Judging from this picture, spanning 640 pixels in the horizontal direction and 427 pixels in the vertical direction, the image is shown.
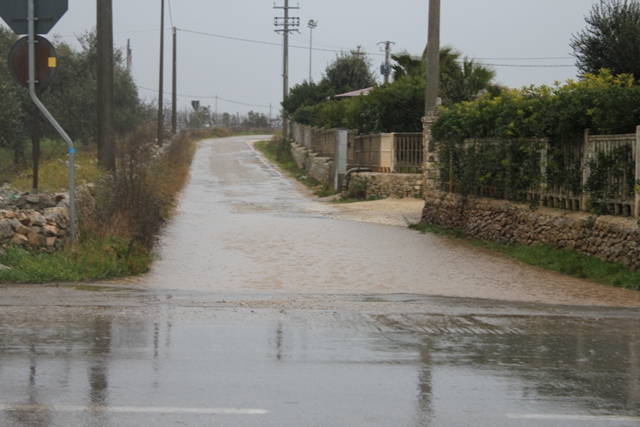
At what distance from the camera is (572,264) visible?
13945mm

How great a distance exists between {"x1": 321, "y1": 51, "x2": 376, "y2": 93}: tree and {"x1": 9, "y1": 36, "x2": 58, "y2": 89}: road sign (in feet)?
167

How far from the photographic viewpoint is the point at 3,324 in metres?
8.42

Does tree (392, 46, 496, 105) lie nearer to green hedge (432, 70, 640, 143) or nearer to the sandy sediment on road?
the sandy sediment on road

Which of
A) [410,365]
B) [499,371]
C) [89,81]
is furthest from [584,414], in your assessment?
[89,81]

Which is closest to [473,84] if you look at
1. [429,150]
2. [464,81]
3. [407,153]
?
[464,81]

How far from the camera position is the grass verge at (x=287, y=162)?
34.0 m

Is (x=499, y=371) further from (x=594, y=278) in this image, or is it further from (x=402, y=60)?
(x=402, y=60)

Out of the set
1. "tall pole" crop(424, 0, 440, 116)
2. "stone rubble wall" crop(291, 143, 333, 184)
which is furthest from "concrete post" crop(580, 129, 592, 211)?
"stone rubble wall" crop(291, 143, 333, 184)

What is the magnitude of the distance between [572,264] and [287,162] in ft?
122

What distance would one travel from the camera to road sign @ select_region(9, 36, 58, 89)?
12.0m

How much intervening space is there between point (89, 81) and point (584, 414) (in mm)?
40063

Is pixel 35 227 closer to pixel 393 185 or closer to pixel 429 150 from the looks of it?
pixel 429 150

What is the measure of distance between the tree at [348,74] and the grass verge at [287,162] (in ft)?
20.8

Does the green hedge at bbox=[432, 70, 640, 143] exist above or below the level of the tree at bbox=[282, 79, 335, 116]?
below
